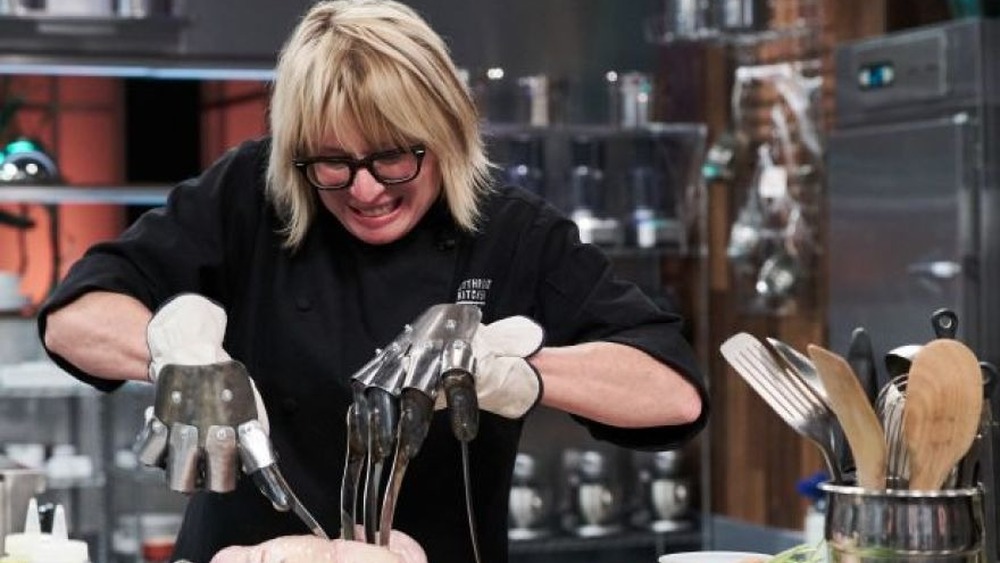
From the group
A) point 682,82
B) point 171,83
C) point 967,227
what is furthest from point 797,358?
point 682,82

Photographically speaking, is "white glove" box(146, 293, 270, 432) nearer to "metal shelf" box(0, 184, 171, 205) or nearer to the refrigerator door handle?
the refrigerator door handle

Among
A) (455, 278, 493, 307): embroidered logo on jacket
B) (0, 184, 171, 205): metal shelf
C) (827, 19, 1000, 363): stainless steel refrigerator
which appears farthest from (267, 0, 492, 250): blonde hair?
(0, 184, 171, 205): metal shelf

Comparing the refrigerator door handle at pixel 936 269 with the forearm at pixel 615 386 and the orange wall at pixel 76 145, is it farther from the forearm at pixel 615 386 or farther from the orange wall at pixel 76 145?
the forearm at pixel 615 386

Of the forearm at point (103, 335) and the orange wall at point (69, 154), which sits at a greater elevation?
the orange wall at point (69, 154)

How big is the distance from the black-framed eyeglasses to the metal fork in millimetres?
514

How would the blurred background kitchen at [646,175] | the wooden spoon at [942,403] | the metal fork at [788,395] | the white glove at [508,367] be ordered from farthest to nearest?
the blurred background kitchen at [646,175] → the white glove at [508,367] → the metal fork at [788,395] → the wooden spoon at [942,403]

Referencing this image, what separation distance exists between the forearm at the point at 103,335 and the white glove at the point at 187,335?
185 mm

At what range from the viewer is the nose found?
224 cm

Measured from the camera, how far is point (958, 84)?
14.3 ft

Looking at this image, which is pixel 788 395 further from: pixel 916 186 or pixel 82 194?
pixel 82 194

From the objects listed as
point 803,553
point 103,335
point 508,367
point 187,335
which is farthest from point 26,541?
point 803,553

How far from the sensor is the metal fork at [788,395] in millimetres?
1874

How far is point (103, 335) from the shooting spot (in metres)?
2.26

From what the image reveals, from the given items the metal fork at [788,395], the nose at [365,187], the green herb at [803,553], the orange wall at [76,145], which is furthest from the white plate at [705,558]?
the orange wall at [76,145]
